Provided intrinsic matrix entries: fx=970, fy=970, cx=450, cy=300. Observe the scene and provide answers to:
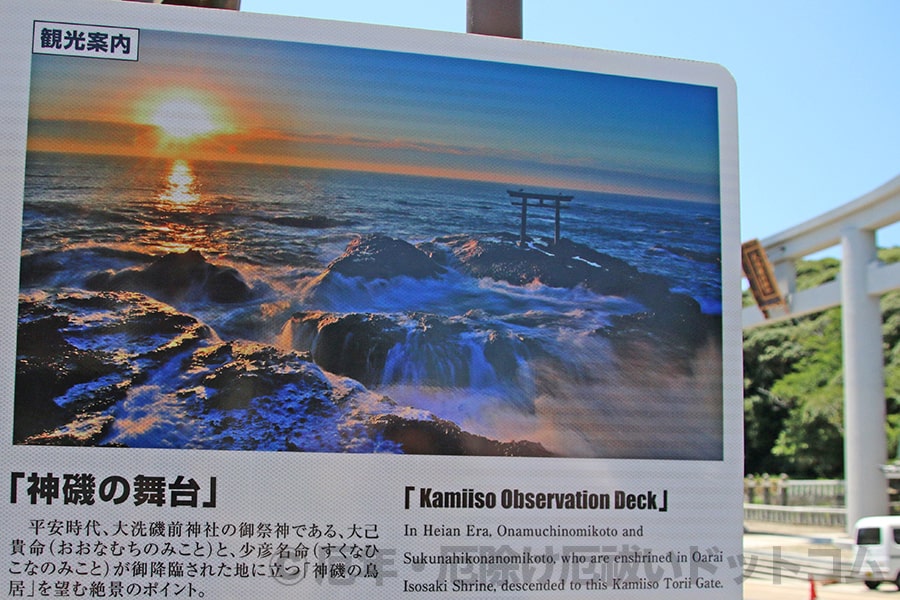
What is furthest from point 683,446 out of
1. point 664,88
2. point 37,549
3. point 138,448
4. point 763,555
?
point 763,555

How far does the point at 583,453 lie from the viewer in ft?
10.3

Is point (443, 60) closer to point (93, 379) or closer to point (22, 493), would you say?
point (93, 379)

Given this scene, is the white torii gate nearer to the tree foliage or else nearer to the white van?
the white van

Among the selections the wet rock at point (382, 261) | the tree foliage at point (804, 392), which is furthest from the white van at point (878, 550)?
the wet rock at point (382, 261)

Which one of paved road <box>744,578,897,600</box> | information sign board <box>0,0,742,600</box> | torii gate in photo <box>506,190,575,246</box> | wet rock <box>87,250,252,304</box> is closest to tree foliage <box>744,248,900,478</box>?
paved road <box>744,578,897,600</box>

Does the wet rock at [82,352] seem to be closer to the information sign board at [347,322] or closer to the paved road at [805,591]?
the information sign board at [347,322]

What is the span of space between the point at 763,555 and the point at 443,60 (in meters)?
18.4

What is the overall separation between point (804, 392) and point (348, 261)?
1279 inches

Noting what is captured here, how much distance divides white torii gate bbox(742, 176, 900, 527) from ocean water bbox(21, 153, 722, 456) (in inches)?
717

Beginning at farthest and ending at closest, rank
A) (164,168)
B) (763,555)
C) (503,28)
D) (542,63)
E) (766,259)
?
(766,259), (763,555), (503,28), (542,63), (164,168)

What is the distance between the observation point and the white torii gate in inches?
799

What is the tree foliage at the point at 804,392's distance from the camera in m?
31.2

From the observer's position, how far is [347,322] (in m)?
3.03

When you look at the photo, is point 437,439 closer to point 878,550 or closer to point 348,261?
point 348,261
